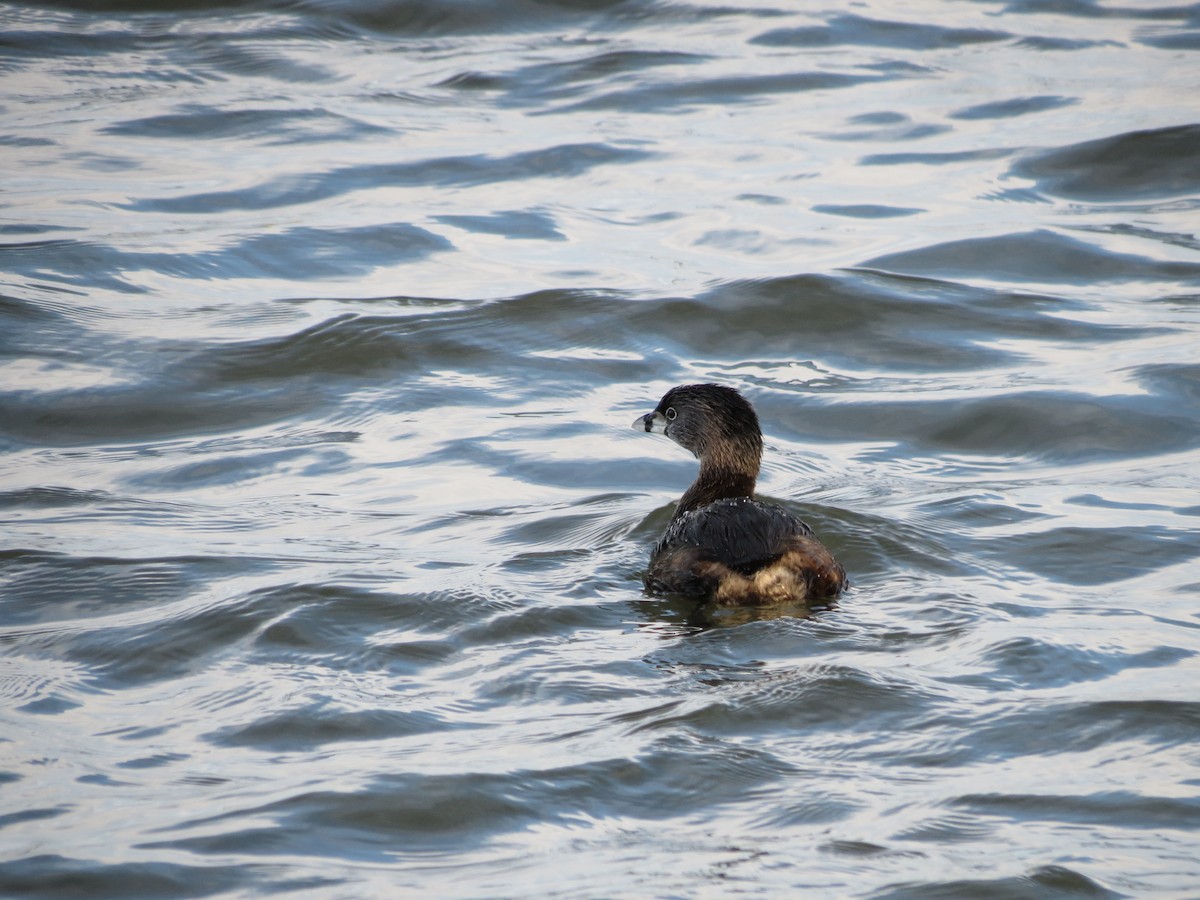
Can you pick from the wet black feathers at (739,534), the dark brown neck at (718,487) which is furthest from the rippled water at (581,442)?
the dark brown neck at (718,487)

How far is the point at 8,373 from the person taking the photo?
33.4 feet

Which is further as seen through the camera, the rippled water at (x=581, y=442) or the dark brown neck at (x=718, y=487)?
the dark brown neck at (x=718, y=487)

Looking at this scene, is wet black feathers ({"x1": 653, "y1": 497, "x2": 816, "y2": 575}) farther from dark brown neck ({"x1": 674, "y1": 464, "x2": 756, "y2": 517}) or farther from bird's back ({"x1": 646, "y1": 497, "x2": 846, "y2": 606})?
dark brown neck ({"x1": 674, "y1": 464, "x2": 756, "y2": 517})

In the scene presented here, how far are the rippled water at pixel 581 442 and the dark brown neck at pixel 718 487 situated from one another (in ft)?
1.27

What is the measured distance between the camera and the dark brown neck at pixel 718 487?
796cm

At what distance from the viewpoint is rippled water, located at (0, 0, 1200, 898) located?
5.01m

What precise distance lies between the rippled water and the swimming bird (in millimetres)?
166

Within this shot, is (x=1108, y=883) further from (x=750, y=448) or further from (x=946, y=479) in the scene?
(x=946, y=479)

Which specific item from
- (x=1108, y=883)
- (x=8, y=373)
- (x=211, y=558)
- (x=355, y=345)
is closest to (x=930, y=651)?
(x=1108, y=883)

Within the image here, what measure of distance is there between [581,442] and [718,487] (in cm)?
163

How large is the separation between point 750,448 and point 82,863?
4.16 metres

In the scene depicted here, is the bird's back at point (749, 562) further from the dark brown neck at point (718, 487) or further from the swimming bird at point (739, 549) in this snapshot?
the dark brown neck at point (718, 487)

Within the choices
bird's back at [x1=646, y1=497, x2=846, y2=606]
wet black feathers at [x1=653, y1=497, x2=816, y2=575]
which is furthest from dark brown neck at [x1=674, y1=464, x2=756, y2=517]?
bird's back at [x1=646, y1=497, x2=846, y2=606]

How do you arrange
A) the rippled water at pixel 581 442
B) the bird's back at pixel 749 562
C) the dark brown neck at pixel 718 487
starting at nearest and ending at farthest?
1. the rippled water at pixel 581 442
2. the bird's back at pixel 749 562
3. the dark brown neck at pixel 718 487
